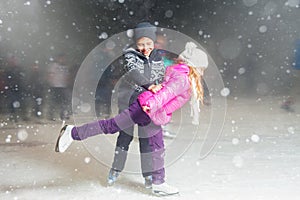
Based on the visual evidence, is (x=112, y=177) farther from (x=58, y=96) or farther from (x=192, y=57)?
(x=58, y=96)

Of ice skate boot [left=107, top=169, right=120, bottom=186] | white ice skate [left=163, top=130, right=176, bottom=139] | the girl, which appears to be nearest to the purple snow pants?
the girl

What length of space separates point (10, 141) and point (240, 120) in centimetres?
333

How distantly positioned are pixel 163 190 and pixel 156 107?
0.66 meters

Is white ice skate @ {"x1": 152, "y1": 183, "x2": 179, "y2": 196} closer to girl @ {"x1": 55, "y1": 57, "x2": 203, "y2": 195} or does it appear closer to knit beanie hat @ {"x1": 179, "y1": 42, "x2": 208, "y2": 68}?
girl @ {"x1": 55, "y1": 57, "x2": 203, "y2": 195}

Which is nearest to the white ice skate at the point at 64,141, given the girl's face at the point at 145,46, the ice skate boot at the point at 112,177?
A: the ice skate boot at the point at 112,177

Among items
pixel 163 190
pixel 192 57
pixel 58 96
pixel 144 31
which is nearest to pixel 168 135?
pixel 163 190

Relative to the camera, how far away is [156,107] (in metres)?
2.78

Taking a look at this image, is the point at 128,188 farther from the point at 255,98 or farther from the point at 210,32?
the point at 210,32

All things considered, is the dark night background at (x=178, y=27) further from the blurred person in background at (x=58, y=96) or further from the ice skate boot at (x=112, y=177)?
the ice skate boot at (x=112, y=177)

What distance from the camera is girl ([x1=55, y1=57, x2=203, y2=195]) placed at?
9.16 ft

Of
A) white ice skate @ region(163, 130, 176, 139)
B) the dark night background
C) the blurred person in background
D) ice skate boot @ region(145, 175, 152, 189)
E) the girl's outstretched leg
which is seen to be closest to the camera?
the girl's outstretched leg

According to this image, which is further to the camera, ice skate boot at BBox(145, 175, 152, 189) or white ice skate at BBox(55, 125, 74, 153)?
ice skate boot at BBox(145, 175, 152, 189)

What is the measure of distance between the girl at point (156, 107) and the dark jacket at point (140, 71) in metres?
0.08

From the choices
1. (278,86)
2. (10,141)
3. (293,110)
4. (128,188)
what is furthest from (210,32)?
(128,188)
